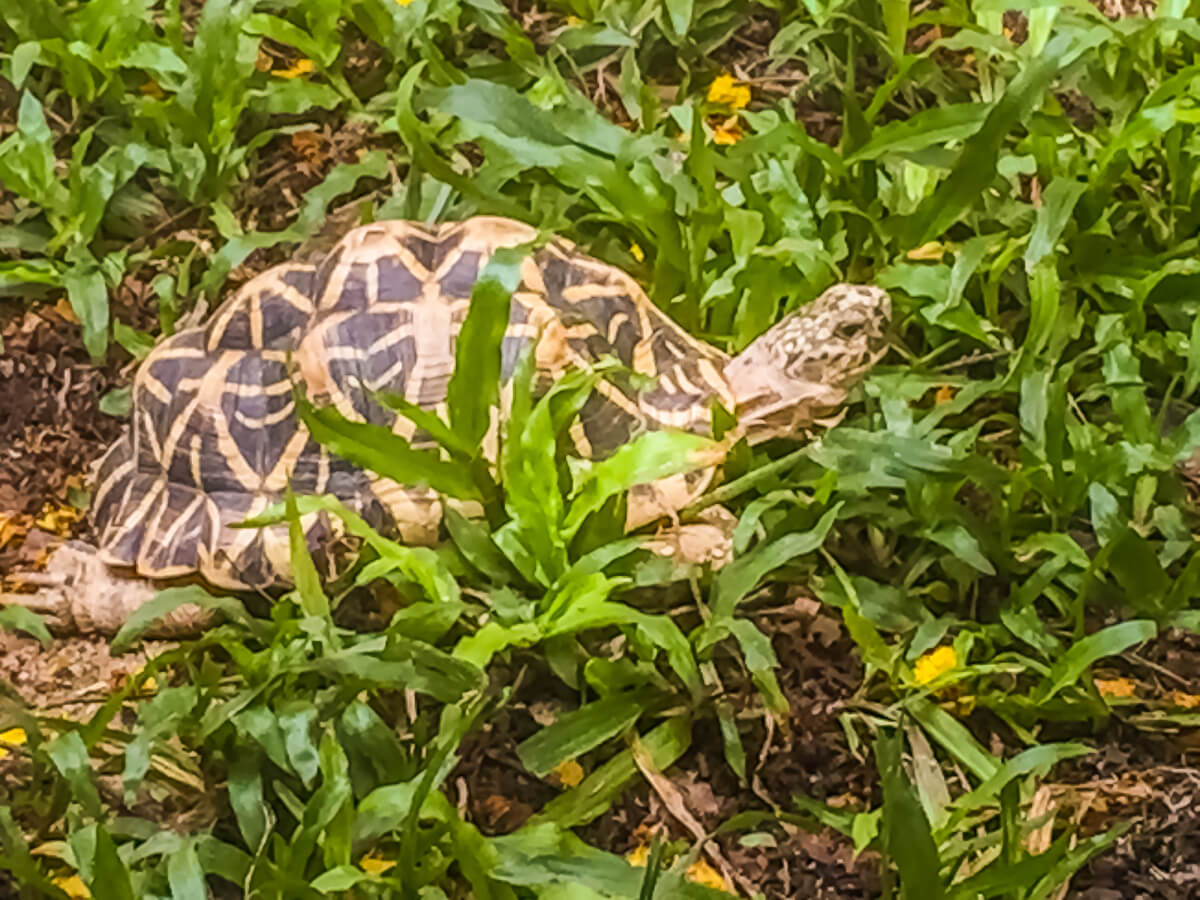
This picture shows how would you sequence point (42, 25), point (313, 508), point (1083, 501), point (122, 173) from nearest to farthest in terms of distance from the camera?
point (313, 508)
point (1083, 501)
point (122, 173)
point (42, 25)

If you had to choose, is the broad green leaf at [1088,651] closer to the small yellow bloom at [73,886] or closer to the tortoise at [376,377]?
the tortoise at [376,377]

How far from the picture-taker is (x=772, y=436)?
1.79 metres

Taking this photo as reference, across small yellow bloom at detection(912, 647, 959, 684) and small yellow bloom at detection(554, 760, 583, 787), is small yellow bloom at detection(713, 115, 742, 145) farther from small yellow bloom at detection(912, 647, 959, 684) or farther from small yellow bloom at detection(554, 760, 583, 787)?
small yellow bloom at detection(554, 760, 583, 787)

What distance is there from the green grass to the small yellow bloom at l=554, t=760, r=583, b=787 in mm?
16

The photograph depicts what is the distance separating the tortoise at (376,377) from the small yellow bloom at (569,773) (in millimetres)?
351

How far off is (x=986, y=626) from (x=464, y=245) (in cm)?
86

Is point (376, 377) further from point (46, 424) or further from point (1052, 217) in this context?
point (1052, 217)

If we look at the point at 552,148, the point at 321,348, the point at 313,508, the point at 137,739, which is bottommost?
the point at 137,739

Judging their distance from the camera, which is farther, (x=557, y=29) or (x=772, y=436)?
(x=557, y=29)

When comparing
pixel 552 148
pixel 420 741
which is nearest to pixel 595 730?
pixel 420 741

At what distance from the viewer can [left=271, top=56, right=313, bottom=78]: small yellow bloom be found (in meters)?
2.37

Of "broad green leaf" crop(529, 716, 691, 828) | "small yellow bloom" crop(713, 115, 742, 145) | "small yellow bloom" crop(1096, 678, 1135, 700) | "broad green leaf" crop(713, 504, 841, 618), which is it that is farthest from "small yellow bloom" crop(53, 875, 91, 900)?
"small yellow bloom" crop(713, 115, 742, 145)

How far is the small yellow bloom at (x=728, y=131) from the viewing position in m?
2.26

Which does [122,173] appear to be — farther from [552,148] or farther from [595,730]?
[595,730]
